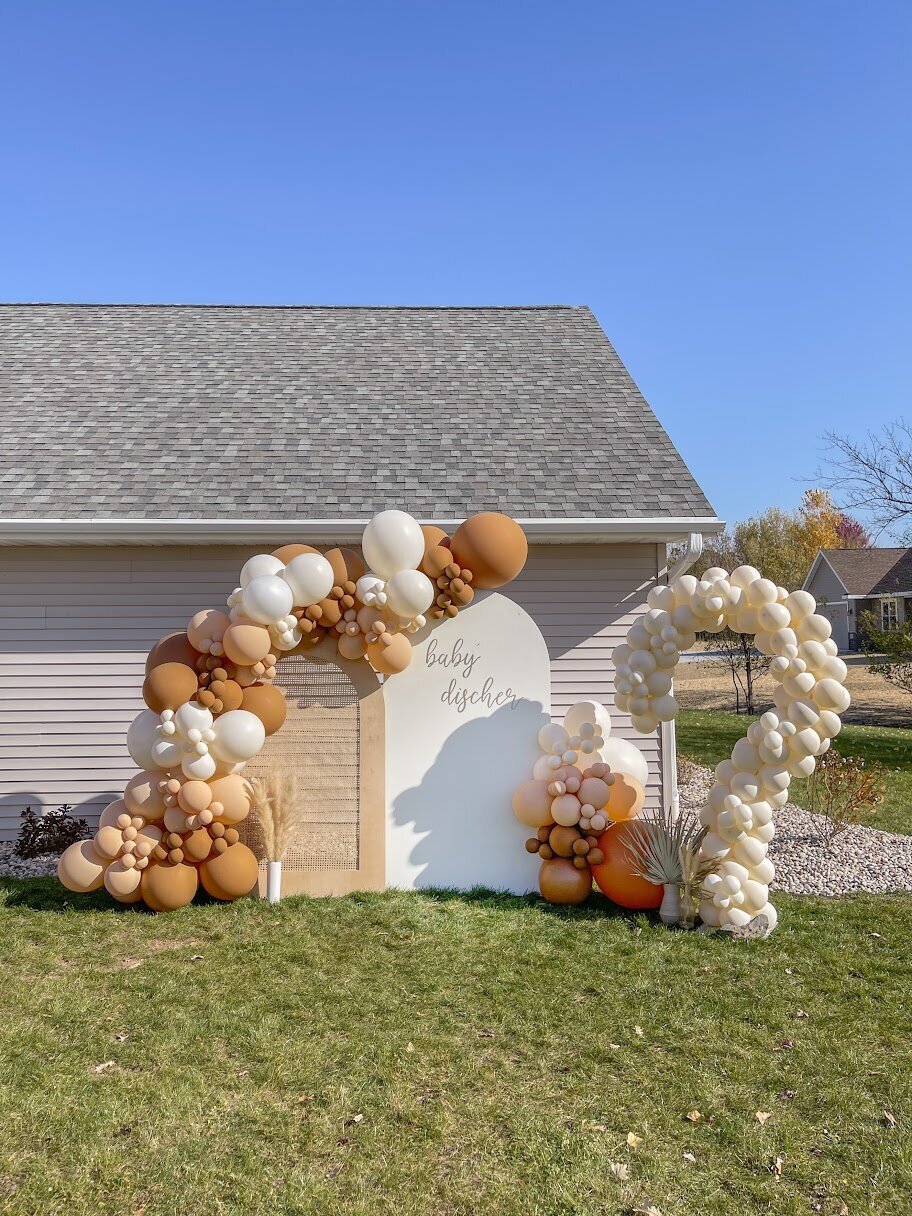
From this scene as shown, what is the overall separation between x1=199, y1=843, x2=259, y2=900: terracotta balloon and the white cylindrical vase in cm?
15

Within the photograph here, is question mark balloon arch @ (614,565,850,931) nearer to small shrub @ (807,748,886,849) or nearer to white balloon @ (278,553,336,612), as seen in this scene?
white balloon @ (278,553,336,612)

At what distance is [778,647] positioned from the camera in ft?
18.2

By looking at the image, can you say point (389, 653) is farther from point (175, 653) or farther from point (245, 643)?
point (175, 653)

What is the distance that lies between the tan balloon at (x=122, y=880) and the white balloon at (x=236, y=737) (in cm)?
100

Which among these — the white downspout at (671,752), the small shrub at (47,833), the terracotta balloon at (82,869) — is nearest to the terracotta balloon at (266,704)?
the terracotta balloon at (82,869)

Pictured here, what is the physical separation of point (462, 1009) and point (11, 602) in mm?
5573

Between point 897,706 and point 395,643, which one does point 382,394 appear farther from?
point 897,706

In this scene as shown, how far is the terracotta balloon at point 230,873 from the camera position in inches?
228

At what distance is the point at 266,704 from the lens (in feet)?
19.5

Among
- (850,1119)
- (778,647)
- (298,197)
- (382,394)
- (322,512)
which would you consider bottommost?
(850,1119)

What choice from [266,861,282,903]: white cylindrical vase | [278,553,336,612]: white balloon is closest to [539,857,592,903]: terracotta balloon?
[266,861,282,903]: white cylindrical vase

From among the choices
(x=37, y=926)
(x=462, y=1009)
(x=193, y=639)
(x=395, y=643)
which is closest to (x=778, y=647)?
(x=395, y=643)

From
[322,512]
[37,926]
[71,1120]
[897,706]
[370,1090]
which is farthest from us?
[897,706]

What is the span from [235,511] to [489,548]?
255cm
